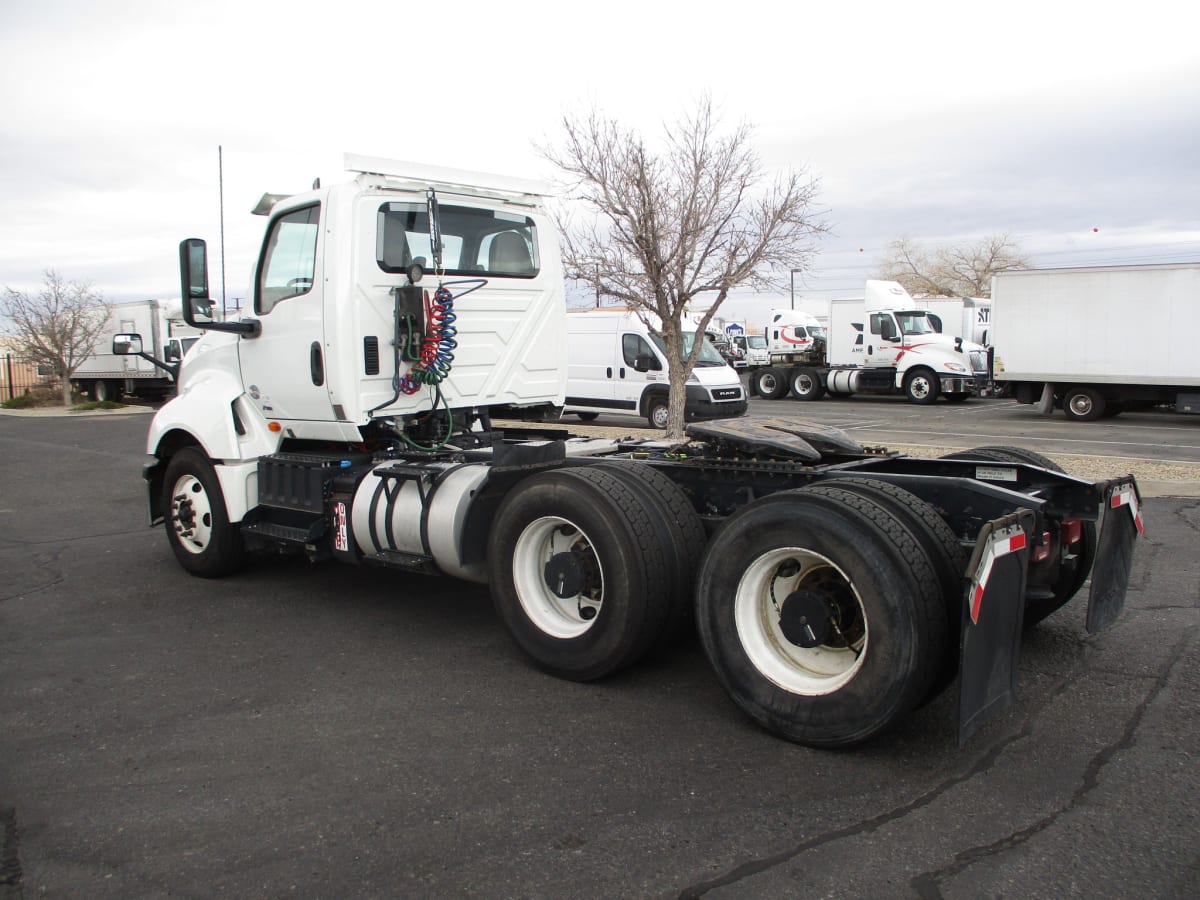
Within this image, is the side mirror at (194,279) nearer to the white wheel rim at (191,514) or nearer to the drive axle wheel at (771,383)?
the white wheel rim at (191,514)

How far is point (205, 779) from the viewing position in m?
3.82

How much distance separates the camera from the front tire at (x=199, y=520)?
6812 millimetres

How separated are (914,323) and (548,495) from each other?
83.9ft

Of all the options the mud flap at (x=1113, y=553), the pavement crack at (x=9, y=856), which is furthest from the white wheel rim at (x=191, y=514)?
the mud flap at (x=1113, y=553)

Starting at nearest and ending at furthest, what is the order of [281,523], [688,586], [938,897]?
[938,897]
[688,586]
[281,523]

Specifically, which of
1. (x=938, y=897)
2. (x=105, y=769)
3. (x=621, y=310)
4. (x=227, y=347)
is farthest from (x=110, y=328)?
(x=938, y=897)

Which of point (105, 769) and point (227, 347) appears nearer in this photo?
point (105, 769)

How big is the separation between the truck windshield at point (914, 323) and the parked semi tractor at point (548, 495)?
22.9 m

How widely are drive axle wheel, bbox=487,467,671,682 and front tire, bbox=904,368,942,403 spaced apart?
24.1 meters

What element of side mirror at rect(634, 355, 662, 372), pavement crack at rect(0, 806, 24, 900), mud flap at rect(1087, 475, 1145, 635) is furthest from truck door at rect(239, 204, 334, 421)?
side mirror at rect(634, 355, 662, 372)

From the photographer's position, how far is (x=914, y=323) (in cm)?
2820

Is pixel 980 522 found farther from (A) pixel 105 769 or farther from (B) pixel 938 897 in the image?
(A) pixel 105 769

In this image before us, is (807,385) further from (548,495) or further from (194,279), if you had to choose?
(548,495)

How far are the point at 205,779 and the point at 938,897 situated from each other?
9.01 ft
